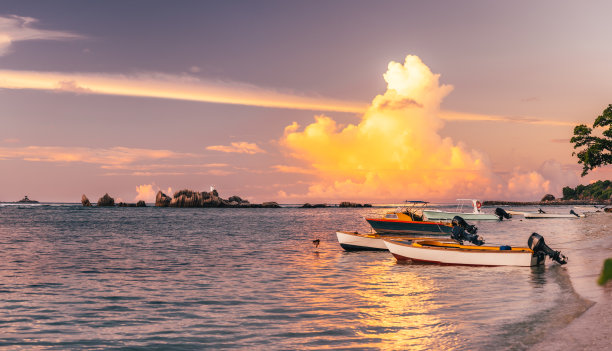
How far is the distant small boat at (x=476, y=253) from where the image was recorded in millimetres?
31078

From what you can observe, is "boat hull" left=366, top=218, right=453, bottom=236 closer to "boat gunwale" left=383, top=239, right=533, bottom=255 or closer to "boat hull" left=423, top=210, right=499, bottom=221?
"boat gunwale" left=383, top=239, right=533, bottom=255

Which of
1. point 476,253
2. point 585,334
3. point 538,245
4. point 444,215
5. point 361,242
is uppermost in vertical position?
point 444,215

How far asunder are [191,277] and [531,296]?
19.2 meters

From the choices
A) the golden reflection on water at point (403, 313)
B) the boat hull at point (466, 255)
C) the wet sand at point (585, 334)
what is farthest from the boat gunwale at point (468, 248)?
the wet sand at point (585, 334)

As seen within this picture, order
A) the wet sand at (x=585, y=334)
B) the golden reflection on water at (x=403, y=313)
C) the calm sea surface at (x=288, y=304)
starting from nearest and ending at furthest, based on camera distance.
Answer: the wet sand at (x=585, y=334), the golden reflection on water at (x=403, y=313), the calm sea surface at (x=288, y=304)

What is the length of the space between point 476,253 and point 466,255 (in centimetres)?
70

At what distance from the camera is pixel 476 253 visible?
31.9m

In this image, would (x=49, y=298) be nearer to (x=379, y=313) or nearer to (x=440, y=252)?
(x=379, y=313)

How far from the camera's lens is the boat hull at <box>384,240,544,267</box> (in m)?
31.3

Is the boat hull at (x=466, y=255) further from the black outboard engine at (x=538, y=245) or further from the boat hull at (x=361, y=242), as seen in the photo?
the boat hull at (x=361, y=242)

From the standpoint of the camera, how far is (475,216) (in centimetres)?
10525

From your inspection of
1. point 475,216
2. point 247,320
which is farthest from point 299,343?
point 475,216

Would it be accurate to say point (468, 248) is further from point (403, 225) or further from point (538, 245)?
point (403, 225)

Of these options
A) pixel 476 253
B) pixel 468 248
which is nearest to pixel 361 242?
pixel 468 248
